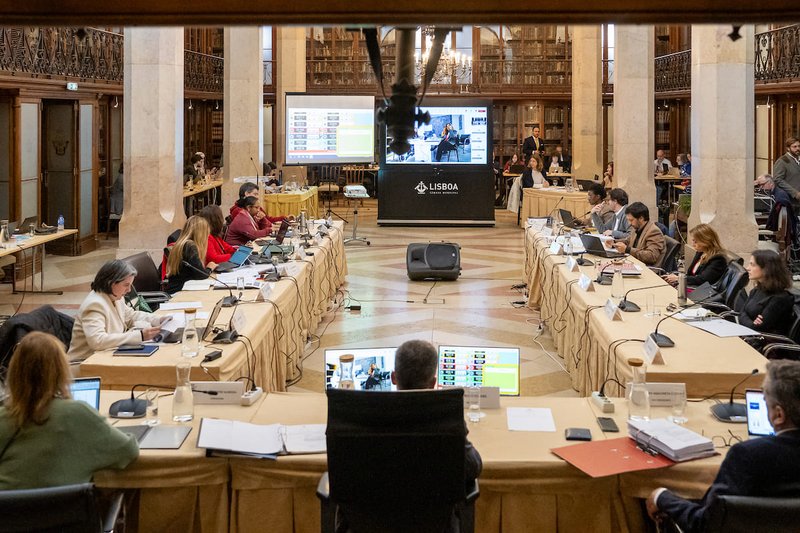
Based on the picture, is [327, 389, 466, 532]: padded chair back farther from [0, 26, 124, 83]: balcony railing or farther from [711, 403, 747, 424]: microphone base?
[0, 26, 124, 83]: balcony railing

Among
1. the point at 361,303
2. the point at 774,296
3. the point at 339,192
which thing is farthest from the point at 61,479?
the point at 339,192

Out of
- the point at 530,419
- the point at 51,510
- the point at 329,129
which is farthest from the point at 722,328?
the point at 329,129

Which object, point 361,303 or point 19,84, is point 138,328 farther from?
point 19,84

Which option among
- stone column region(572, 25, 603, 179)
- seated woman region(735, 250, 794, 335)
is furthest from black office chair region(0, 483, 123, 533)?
stone column region(572, 25, 603, 179)

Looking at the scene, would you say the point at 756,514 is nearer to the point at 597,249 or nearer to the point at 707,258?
the point at 707,258

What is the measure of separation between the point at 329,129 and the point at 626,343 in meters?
11.5

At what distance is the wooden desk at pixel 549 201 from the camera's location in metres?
15.3

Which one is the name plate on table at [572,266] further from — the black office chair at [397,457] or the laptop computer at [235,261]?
the black office chair at [397,457]

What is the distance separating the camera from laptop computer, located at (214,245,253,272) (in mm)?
7621

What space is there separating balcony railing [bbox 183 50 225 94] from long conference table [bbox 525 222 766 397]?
13.1m

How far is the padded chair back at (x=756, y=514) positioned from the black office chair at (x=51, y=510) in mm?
1984

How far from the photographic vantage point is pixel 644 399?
3.70 metres

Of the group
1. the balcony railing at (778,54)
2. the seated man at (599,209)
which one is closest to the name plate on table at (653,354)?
the seated man at (599,209)

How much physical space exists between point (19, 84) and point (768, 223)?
1005 centimetres
